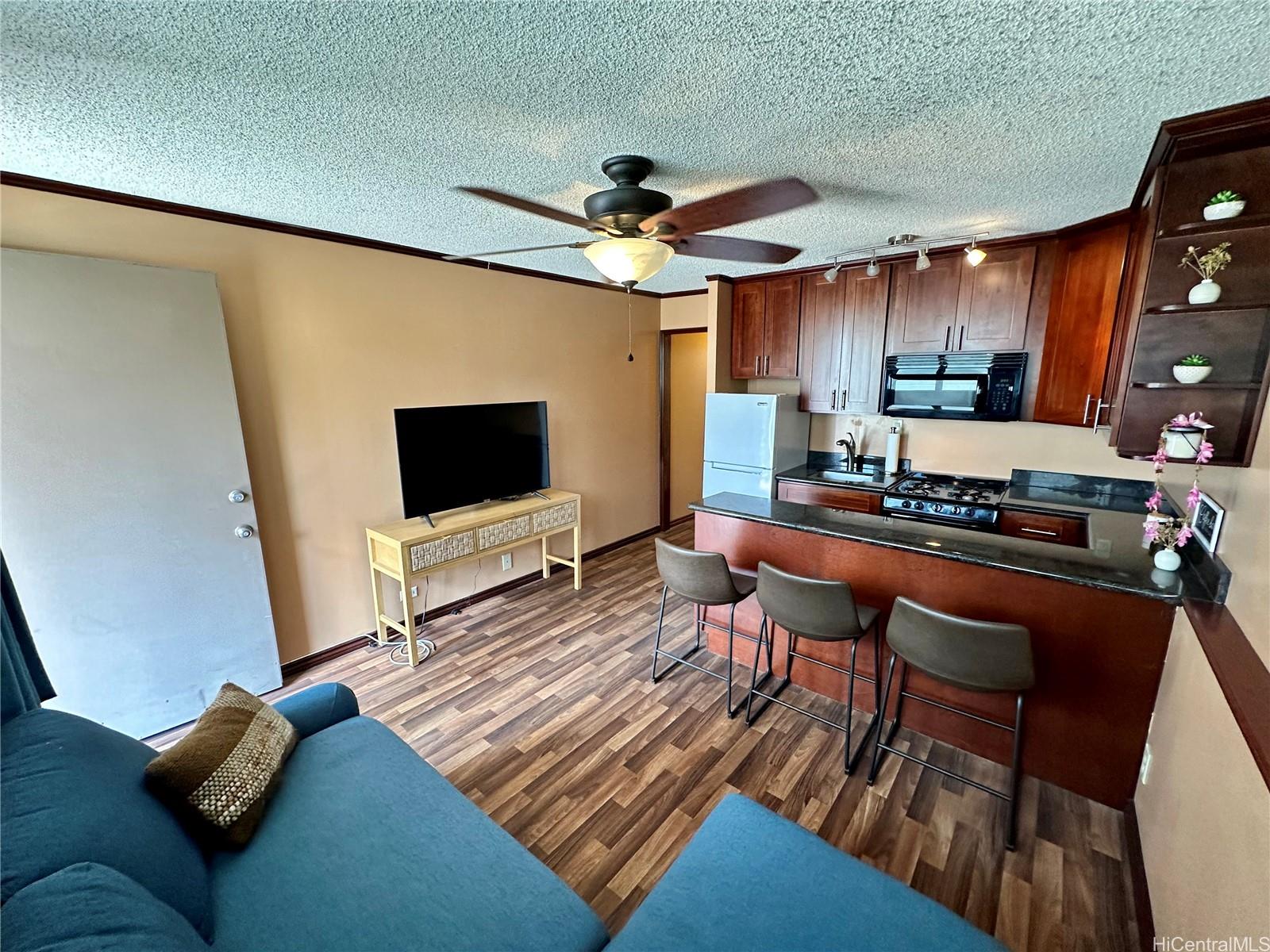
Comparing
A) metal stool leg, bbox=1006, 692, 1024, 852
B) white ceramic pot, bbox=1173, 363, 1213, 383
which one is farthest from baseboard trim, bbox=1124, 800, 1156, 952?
white ceramic pot, bbox=1173, 363, 1213, 383

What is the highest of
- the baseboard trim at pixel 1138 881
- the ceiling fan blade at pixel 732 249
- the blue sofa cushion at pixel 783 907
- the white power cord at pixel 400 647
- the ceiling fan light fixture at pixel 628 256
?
the ceiling fan blade at pixel 732 249

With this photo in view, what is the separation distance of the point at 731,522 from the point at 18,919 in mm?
2668

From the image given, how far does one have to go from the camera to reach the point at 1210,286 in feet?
5.96

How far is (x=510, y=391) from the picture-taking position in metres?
3.89

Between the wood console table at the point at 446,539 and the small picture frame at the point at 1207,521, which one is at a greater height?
the small picture frame at the point at 1207,521

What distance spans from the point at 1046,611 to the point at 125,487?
3986mm

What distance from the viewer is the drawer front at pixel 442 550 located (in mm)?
3012

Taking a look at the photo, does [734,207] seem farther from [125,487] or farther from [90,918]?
[125,487]

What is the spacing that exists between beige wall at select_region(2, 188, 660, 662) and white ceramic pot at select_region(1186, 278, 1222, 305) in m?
3.62

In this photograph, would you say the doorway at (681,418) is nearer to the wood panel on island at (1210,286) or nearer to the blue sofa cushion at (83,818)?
the wood panel on island at (1210,286)

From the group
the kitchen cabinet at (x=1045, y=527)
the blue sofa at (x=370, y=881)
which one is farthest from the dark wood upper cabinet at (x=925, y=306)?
the blue sofa at (x=370, y=881)

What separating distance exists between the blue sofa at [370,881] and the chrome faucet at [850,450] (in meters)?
3.26

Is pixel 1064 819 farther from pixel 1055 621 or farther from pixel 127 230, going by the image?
pixel 127 230

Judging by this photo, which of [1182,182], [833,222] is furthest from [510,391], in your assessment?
[1182,182]
